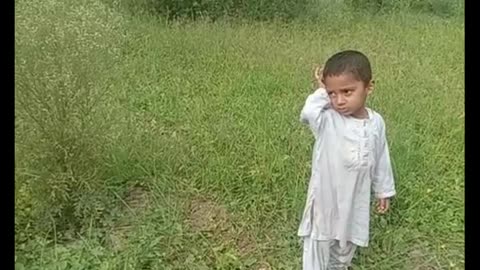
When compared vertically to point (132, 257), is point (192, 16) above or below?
above

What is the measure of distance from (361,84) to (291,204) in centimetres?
91

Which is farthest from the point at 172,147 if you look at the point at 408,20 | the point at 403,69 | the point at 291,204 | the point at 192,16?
the point at 408,20

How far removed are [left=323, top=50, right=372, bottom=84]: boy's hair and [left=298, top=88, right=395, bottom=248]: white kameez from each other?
0.26 feet

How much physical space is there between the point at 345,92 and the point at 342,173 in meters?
0.29

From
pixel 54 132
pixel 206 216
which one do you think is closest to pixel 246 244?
pixel 206 216

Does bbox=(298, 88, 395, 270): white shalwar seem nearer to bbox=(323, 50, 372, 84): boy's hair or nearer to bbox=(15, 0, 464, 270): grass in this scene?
bbox=(323, 50, 372, 84): boy's hair

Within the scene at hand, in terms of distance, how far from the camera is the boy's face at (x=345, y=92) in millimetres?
2320

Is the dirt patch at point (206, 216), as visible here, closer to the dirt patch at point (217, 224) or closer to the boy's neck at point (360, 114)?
the dirt patch at point (217, 224)

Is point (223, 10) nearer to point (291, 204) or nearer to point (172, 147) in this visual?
point (172, 147)

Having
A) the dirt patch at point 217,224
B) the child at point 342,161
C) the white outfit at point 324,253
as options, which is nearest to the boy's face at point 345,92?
the child at point 342,161

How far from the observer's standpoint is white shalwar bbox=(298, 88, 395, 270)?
2.37 m

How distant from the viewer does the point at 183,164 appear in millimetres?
3432

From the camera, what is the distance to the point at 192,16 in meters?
6.54

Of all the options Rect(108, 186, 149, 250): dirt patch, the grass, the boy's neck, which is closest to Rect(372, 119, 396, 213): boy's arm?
the boy's neck
